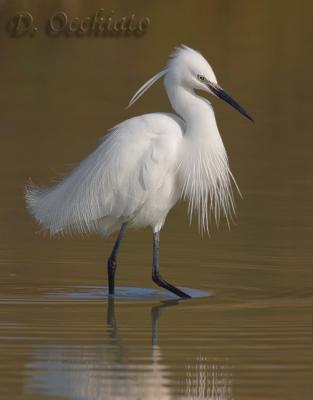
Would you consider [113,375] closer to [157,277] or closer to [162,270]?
[157,277]

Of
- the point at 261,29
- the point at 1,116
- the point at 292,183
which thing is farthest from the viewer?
the point at 261,29

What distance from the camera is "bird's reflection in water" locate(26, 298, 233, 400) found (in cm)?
604

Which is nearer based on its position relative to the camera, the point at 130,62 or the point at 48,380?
the point at 48,380

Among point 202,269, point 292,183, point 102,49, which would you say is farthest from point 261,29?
point 202,269

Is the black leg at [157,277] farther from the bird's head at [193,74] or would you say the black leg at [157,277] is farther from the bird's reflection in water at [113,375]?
the bird's reflection in water at [113,375]

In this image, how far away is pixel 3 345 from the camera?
6.92 meters

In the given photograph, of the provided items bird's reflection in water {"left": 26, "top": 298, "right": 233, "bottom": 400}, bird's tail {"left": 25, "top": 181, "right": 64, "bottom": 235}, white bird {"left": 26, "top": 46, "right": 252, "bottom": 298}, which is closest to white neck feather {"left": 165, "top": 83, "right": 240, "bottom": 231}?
white bird {"left": 26, "top": 46, "right": 252, "bottom": 298}

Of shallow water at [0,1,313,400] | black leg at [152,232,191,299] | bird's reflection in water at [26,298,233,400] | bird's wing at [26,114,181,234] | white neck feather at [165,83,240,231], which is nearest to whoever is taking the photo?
bird's reflection in water at [26,298,233,400]

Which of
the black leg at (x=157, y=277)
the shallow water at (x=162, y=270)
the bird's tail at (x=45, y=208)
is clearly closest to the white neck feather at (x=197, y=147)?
the black leg at (x=157, y=277)

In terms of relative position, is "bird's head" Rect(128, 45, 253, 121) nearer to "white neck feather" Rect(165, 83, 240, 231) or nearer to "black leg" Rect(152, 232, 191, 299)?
"white neck feather" Rect(165, 83, 240, 231)

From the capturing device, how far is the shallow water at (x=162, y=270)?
6.39 meters

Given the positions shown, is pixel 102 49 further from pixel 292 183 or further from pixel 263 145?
pixel 292 183

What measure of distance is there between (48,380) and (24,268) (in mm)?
3083

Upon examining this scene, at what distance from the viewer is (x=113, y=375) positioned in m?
6.33
